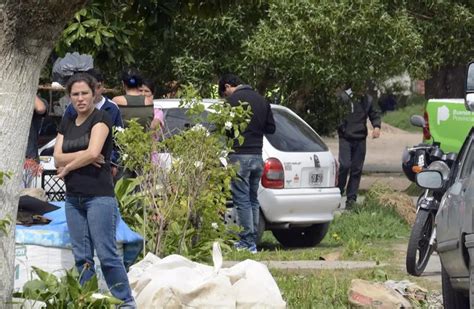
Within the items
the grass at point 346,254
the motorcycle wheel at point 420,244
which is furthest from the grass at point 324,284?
the motorcycle wheel at point 420,244

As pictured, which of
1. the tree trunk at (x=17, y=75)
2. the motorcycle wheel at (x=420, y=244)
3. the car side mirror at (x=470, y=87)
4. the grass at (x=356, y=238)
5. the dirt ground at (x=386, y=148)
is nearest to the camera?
the tree trunk at (x=17, y=75)

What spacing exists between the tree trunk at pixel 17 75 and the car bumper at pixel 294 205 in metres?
6.35

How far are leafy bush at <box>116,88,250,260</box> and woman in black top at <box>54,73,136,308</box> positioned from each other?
76.6 inches

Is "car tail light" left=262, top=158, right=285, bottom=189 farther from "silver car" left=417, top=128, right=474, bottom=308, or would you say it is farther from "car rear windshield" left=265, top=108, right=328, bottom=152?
"silver car" left=417, top=128, right=474, bottom=308

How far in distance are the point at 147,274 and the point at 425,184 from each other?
95.6 inches

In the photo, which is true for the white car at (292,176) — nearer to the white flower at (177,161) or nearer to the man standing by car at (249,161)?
the man standing by car at (249,161)

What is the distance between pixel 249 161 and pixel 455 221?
427cm

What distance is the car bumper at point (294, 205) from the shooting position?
520 inches

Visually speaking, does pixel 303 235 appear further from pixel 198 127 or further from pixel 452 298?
pixel 452 298

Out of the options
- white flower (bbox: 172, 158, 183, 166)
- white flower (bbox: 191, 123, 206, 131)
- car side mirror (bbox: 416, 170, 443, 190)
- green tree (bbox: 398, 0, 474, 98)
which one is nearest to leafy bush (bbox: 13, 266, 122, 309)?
white flower (bbox: 172, 158, 183, 166)

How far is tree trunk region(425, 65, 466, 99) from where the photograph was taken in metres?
22.9

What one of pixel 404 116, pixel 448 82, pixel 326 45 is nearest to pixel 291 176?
pixel 326 45

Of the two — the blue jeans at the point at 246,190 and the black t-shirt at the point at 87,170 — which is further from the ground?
the black t-shirt at the point at 87,170

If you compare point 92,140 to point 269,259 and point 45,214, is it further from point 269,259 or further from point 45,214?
point 269,259
